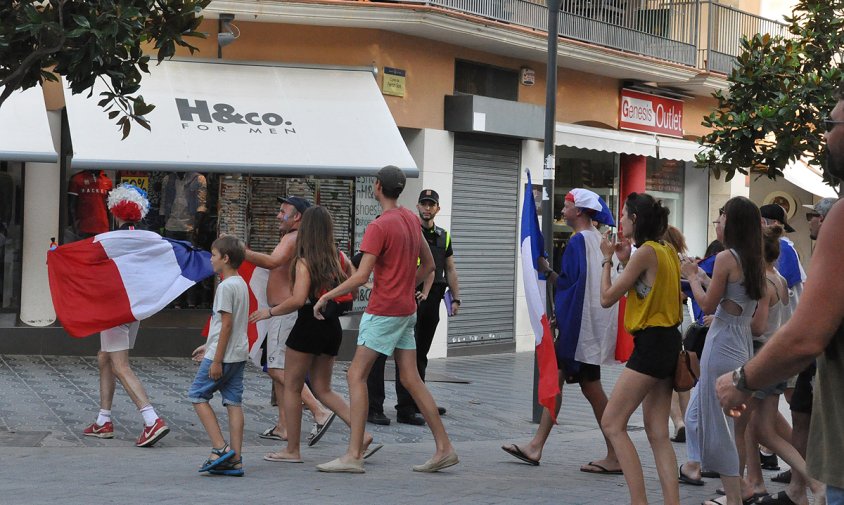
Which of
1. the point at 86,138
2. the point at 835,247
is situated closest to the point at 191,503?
the point at 835,247

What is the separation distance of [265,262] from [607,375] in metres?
7.74

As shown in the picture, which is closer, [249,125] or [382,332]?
[382,332]

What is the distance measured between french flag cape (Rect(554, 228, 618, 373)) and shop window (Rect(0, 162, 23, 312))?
27.2 feet

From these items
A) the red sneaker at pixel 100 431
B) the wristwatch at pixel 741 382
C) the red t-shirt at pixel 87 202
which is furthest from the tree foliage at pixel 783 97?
the wristwatch at pixel 741 382

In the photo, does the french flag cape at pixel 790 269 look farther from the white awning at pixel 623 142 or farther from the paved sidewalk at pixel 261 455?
the white awning at pixel 623 142

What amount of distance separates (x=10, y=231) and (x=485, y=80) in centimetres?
719

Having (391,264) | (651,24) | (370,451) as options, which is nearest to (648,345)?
(391,264)

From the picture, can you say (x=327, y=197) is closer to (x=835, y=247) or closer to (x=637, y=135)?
(x=637, y=135)

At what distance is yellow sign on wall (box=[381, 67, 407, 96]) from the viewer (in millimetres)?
16703

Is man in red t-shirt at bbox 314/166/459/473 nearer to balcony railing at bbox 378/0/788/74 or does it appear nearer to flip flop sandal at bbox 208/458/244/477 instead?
flip flop sandal at bbox 208/458/244/477

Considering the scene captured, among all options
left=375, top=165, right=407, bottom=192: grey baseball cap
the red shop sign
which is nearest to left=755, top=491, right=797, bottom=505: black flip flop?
left=375, top=165, right=407, bottom=192: grey baseball cap

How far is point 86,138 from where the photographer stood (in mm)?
14086

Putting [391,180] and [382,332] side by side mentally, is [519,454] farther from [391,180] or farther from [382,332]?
[391,180]

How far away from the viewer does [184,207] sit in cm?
1586
